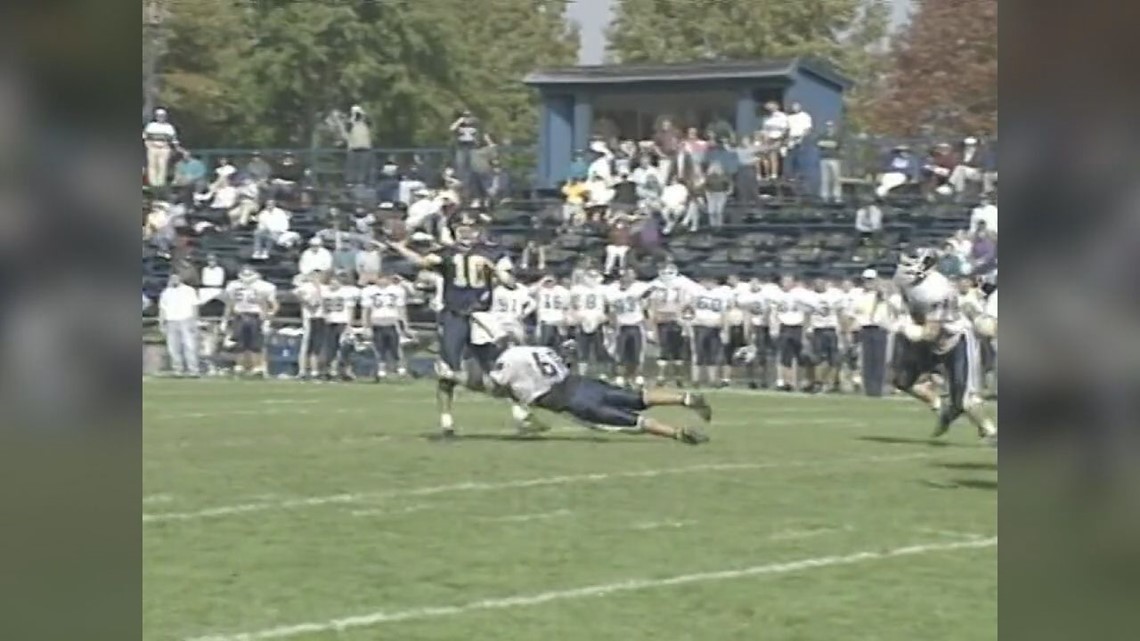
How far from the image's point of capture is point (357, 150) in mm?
11523

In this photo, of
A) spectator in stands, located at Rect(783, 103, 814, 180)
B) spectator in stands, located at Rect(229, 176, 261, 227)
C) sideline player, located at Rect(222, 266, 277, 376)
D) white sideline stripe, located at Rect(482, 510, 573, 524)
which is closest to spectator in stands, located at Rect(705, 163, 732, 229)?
spectator in stands, located at Rect(783, 103, 814, 180)

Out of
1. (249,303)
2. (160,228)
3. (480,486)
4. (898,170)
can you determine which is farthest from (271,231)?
(480,486)

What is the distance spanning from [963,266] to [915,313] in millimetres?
1636

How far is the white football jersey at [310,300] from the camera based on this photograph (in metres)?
12.2

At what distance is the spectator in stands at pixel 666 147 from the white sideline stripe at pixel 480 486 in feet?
7.79

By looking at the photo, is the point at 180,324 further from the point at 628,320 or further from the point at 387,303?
the point at 628,320

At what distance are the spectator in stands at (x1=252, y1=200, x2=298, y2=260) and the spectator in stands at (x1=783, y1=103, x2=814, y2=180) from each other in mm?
3240

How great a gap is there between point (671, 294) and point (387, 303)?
5.49 ft

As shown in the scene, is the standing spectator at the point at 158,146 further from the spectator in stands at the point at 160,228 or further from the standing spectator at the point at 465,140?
the standing spectator at the point at 465,140

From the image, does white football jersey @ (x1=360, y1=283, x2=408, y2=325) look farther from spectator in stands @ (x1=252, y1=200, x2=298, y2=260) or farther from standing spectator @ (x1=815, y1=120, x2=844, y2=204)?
standing spectator @ (x1=815, y1=120, x2=844, y2=204)

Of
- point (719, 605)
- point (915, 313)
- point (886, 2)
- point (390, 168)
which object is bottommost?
point (719, 605)
